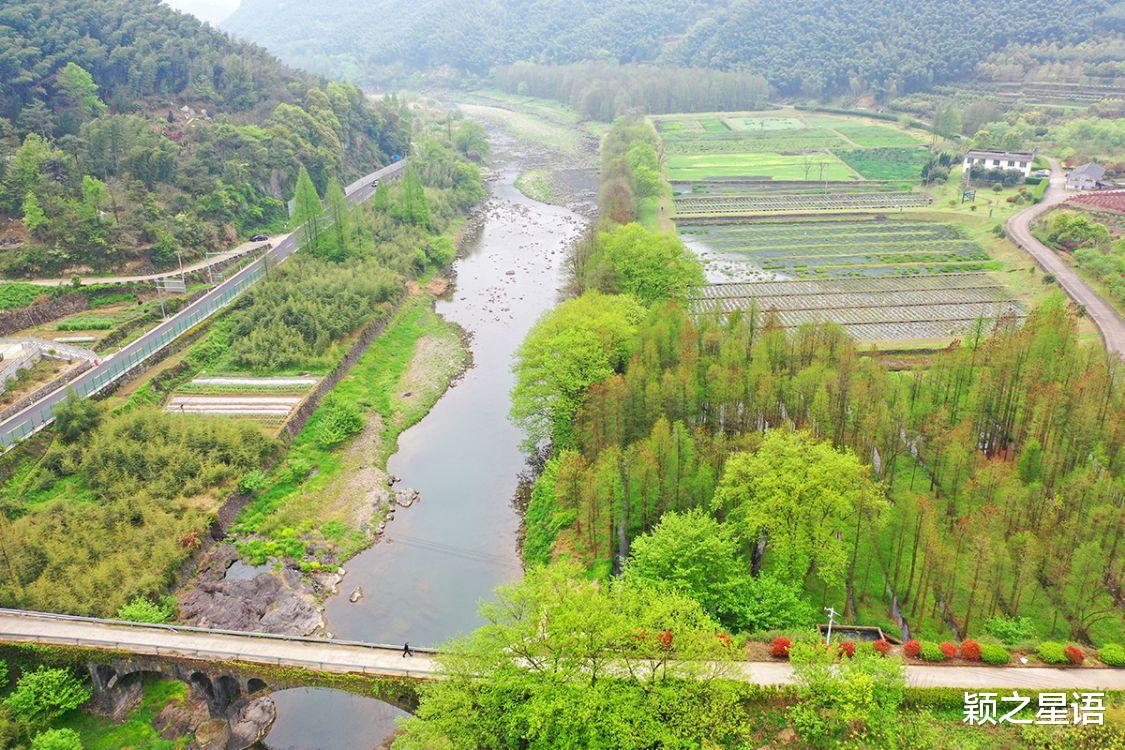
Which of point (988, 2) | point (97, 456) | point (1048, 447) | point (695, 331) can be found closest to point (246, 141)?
point (97, 456)

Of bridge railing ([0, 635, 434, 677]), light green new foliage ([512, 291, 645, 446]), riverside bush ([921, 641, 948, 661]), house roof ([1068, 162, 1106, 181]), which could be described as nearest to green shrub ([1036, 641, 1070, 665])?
riverside bush ([921, 641, 948, 661])

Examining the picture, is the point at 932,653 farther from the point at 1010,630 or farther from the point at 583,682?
the point at 583,682

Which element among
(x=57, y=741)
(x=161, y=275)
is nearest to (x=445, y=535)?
(x=57, y=741)

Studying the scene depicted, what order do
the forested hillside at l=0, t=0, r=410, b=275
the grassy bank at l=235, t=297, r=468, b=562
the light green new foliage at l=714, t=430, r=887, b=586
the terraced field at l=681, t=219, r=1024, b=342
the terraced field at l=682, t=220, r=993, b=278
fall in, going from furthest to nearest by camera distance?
the terraced field at l=682, t=220, r=993, b=278 < the terraced field at l=681, t=219, r=1024, b=342 < the forested hillside at l=0, t=0, r=410, b=275 < the grassy bank at l=235, t=297, r=468, b=562 < the light green new foliage at l=714, t=430, r=887, b=586

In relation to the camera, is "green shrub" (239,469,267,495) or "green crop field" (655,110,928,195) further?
"green crop field" (655,110,928,195)

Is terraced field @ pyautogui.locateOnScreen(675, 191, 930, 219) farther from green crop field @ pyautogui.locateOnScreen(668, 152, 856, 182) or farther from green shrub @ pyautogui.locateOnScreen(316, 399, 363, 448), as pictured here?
green shrub @ pyautogui.locateOnScreen(316, 399, 363, 448)

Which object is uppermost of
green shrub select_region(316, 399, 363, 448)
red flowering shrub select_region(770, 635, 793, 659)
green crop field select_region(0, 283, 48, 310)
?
green crop field select_region(0, 283, 48, 310)
